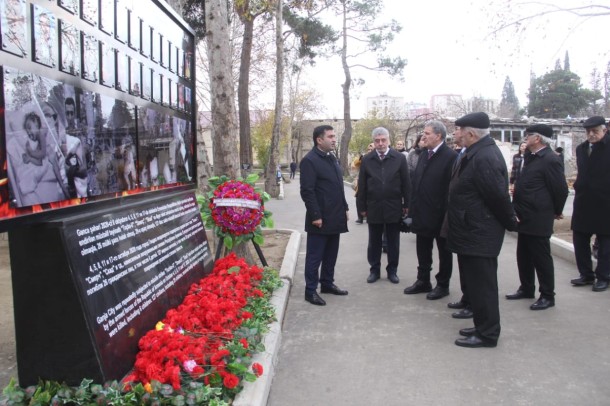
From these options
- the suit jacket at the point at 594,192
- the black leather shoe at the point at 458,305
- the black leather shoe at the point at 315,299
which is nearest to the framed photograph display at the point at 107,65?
the black leather shoe at the point at 315,299

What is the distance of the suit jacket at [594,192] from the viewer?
5.72 m

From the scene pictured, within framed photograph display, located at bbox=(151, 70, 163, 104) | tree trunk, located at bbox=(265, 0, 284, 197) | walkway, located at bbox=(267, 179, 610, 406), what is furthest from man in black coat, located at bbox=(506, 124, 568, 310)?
tree trunk, located at bbox=(265, 0, 284, 197)

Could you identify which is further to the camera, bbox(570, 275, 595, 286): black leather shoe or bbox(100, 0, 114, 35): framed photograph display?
bbox(570, 275, 595, 286): black leather shoe

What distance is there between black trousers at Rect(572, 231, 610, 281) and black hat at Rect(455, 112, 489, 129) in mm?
2690

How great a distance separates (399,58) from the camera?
104ft

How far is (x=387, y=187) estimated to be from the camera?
20.2 feet

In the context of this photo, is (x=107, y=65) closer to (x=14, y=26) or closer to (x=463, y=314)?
(x=14, y=26)

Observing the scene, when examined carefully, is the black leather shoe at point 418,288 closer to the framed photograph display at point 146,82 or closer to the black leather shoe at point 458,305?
the black leather shoe at point 458,305

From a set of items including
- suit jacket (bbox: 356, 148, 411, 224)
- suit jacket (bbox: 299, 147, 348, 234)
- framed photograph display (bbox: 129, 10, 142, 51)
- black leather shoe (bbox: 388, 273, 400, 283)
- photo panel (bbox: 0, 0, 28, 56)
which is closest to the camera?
photo panel (bbox: 0, 0, 28, 56)

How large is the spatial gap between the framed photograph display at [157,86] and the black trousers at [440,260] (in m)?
3.27

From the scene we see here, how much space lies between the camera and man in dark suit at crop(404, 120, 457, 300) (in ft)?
18.3

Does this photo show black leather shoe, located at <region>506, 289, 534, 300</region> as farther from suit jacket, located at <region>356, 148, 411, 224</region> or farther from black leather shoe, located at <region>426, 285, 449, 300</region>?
suit jacket, located at <region>356, 148, 411, 224</region>

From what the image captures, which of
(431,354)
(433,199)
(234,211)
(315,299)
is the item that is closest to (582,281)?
(433,199)

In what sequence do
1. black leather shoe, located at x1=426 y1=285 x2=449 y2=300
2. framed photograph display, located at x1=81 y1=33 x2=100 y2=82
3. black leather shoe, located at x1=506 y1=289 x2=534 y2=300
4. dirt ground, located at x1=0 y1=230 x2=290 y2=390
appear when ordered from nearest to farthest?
framed photograph display, located at x1=81 y1=33 x2=100 y2=82
dirt ground, located at x1=0 y1=230 x2=290 y2=390
black leather shoe, located at x1=506 y1=289 x2=534 y2=300
black leather shoe, located at x1=426 y1=285 x2=449 y2=300
